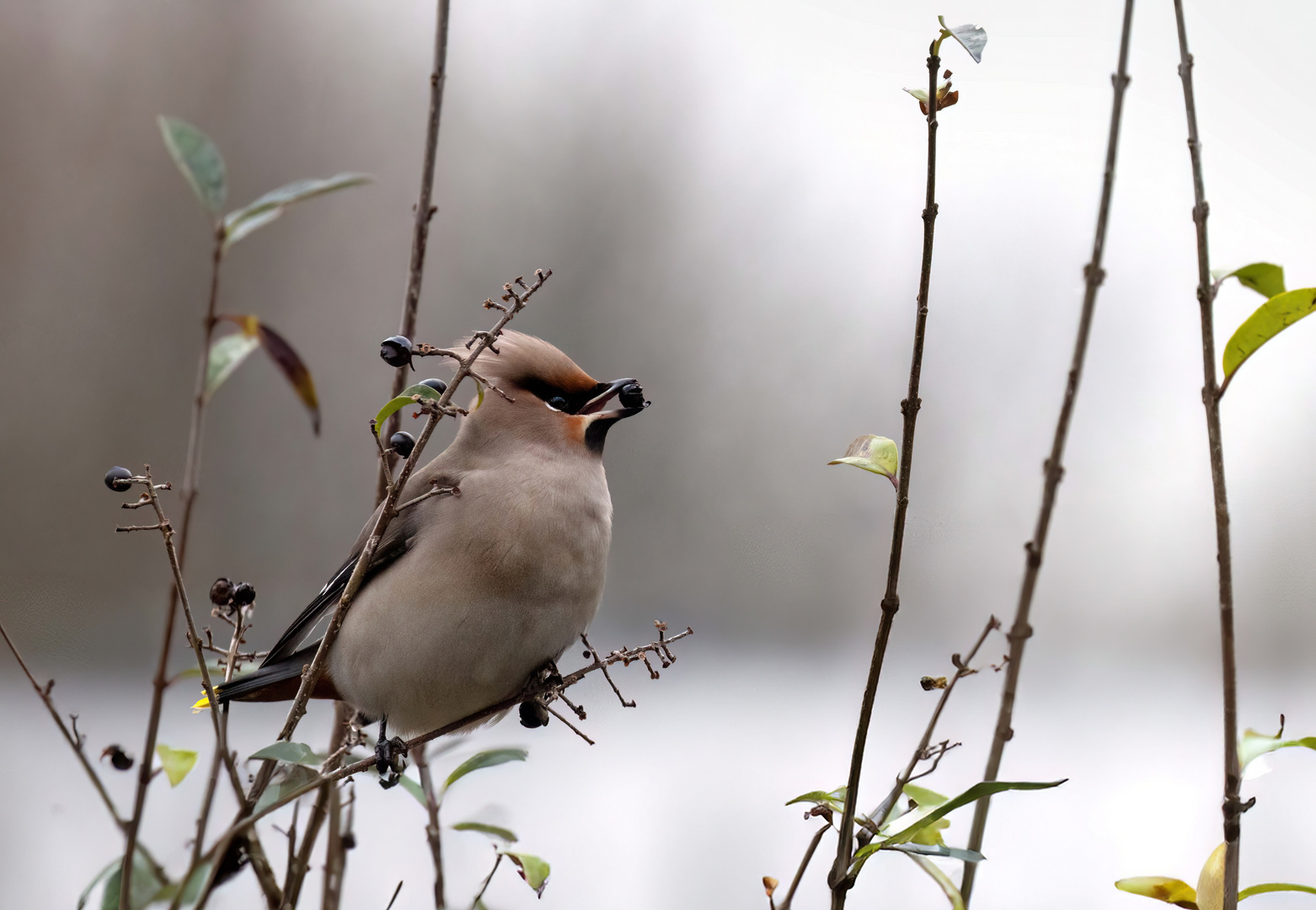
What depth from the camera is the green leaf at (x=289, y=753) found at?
2.25 ft

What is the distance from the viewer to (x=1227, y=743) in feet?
2.06

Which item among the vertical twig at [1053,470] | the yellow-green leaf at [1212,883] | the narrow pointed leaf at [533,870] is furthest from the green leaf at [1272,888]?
the narrow pointed leaf at [533,870]

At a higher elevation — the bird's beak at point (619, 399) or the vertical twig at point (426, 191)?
the vertical twig at point (426, 191)

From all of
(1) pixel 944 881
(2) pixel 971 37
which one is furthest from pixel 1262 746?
(2) pixel 971 37

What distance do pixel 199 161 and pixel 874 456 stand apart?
0.46m

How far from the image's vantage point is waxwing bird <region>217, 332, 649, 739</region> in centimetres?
103

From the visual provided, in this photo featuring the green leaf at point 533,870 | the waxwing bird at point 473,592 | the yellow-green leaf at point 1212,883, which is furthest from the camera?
the waxwing bird at point 473,592

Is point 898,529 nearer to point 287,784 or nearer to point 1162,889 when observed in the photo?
point 1162,889

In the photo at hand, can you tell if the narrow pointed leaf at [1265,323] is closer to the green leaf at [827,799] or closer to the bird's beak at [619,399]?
the green leaf at [827,799]

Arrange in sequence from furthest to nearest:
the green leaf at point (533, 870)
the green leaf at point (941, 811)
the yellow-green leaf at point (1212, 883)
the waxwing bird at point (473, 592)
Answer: the waxwing bird at point (473, 592) < the green leaf at point (533, 870) < the yellow-green leaf at point (1212, 883) < the green leaf at point (941, 811)

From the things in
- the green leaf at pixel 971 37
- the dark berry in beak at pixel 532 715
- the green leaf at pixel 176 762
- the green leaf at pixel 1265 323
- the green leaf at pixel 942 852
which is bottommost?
the dark berry in beak at pixel 532 715

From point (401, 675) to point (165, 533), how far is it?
0.41 metres

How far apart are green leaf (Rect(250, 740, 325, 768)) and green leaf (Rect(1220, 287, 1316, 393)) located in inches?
23.0

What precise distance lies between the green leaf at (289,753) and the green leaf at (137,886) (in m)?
0.17
